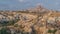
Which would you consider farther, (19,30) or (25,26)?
(25,26)

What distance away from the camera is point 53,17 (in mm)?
23484

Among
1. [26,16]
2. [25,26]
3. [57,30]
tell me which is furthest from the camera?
[26,16]

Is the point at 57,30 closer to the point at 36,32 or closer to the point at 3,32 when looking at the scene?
the point at 36,32

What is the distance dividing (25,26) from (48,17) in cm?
343

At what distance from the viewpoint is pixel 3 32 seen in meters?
18.2

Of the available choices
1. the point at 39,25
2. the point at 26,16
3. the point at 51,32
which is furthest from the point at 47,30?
the point at 26,16

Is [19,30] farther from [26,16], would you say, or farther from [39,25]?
[26,16]

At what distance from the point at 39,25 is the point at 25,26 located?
1.82 m

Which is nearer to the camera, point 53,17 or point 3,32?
point 3,32

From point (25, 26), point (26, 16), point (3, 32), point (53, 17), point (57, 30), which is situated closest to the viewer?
point (3, 32)

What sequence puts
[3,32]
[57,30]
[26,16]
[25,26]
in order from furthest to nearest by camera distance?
1. [26,16]
2. [25,26]
3. [57,30]
4. [3,32]

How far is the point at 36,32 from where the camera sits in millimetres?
21750

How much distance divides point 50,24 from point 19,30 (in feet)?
12.8

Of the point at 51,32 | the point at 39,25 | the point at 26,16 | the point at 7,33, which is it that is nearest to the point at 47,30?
the point at 51,32
